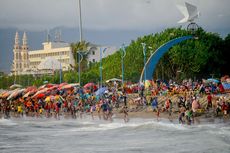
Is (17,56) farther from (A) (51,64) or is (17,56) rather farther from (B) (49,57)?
(A) (51,64)

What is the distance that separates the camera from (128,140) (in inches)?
755

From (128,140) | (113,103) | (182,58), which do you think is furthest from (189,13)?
(128,140)

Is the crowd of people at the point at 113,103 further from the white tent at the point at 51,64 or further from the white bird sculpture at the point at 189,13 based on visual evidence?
the white tent at the point at 51,64

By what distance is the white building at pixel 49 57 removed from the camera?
110m

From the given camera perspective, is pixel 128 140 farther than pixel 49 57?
No

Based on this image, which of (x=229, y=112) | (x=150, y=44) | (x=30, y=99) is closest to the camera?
(x=229, y=112)

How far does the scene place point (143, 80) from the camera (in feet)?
143

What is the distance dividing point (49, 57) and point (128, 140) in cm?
9422

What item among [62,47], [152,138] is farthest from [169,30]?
[62,47]

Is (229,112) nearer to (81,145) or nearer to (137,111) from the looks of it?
(137,111)

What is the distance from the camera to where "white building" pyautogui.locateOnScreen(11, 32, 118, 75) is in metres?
110

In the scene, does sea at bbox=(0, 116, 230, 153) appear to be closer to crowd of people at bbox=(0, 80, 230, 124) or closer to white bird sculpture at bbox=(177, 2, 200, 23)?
crowd of people at bbox=(0, 80, 230, 124)

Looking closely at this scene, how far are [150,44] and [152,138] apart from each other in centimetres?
3991

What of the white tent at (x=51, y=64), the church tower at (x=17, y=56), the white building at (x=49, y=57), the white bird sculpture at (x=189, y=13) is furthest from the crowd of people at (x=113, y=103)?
the church tower at (x=17, y=56)
